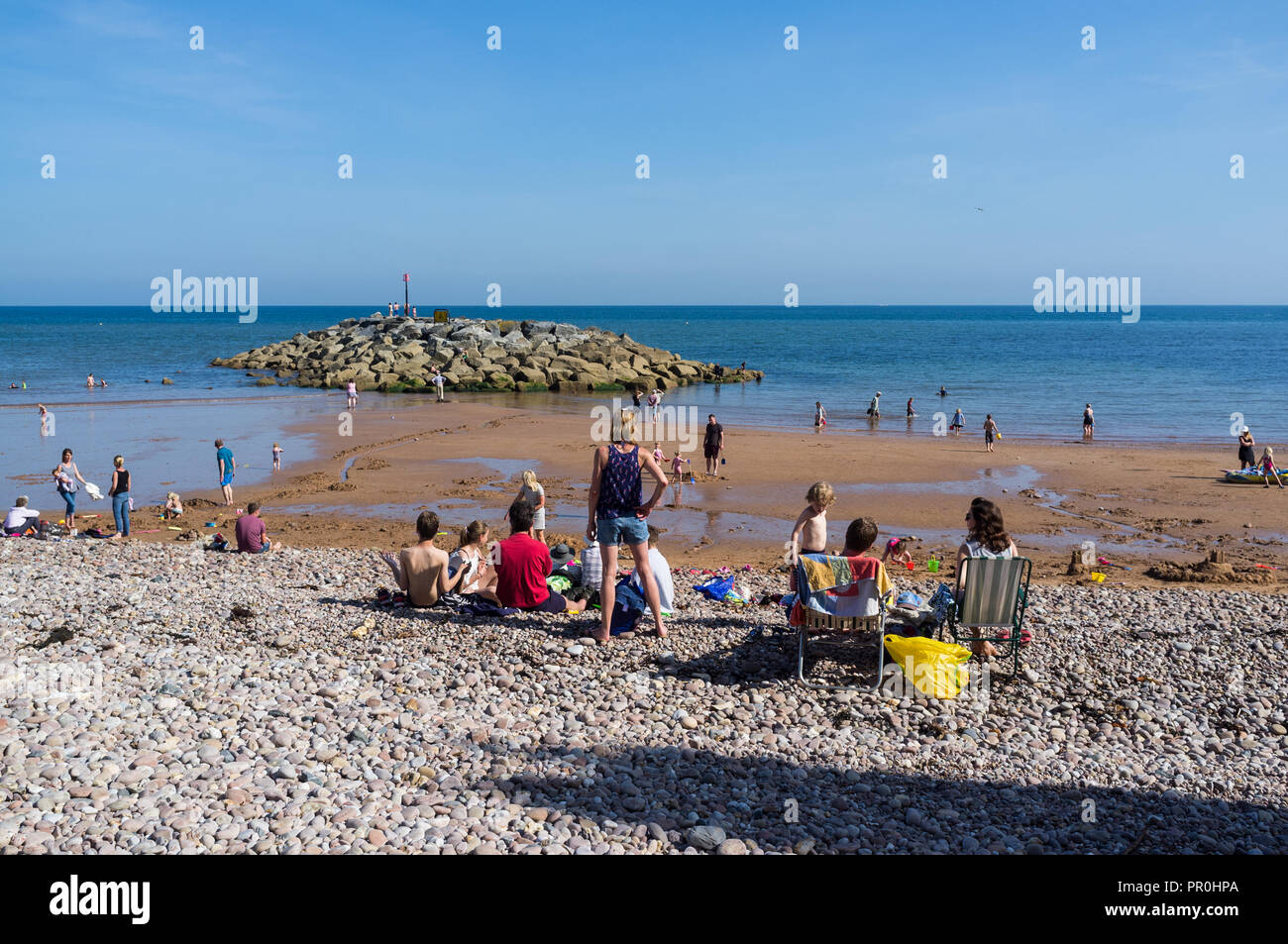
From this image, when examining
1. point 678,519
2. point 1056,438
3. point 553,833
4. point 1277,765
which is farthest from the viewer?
point 1056,438

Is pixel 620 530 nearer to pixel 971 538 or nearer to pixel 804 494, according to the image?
pixel 971 538

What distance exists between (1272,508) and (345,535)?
55.6 feet

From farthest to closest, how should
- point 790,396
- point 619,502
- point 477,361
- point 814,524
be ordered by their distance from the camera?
point 477,361, point 790,396, point 814,524, point 619,502

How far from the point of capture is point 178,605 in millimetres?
9312

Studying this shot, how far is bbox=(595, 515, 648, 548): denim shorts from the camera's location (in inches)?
305

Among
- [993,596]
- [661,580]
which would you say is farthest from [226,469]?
[993,596]

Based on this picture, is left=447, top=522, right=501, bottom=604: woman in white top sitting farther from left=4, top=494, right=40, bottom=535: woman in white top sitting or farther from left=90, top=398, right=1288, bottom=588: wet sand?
left=4, top=494, right=40, bottom=535: woman in white top sitting

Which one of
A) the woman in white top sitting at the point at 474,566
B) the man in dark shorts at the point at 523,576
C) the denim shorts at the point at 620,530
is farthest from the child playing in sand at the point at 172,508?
the denim shorts at the point at 620,530

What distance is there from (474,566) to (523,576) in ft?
2.01

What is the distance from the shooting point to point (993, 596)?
7.27 m

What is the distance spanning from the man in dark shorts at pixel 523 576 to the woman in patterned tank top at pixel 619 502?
92cm

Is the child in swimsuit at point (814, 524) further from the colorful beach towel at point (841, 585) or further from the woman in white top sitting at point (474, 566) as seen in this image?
the woman in white top sitting at point (474, 566)
